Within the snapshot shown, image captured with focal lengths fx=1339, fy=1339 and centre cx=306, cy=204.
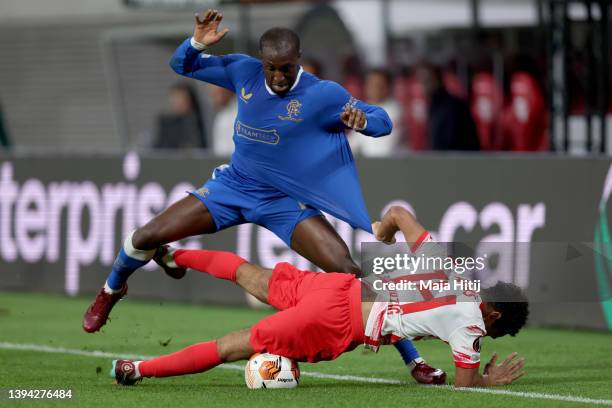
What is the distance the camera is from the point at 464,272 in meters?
8.70

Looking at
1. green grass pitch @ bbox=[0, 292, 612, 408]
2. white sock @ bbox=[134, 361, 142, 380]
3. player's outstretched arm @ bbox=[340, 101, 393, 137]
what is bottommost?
green grass pitch @ bbox=[0, 292, 612, 408]

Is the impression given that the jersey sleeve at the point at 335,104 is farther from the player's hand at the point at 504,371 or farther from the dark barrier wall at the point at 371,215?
the dark barrier wall at the point at 371,215

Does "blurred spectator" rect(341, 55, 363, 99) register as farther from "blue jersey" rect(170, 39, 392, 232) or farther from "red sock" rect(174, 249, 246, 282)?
"red sock" rect(174, 249, 246, 282)

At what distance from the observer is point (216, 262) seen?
29.0 ft

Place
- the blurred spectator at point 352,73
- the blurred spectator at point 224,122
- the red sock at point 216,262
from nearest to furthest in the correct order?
the red sock at point 216,262
the blurred spectator at point 224,122
the blurred spectator at point 352,73

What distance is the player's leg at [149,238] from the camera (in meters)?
9.32

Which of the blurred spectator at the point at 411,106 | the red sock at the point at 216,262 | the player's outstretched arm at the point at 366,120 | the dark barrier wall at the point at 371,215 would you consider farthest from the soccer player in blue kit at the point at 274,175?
the blurred spectator at the point at 411,106

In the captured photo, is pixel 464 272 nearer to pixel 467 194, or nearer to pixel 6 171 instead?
pixel 467 194

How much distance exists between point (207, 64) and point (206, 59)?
4cm

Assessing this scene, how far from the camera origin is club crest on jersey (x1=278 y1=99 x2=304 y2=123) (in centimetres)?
923

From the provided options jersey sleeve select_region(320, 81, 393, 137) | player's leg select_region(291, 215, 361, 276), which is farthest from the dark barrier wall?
jersey sleeve select_region(320, 81, 393, 137)

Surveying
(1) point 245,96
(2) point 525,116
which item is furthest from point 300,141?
(2) point 525,116

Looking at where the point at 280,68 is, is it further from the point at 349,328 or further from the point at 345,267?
the point at 349,328

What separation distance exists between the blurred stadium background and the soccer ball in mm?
3878
